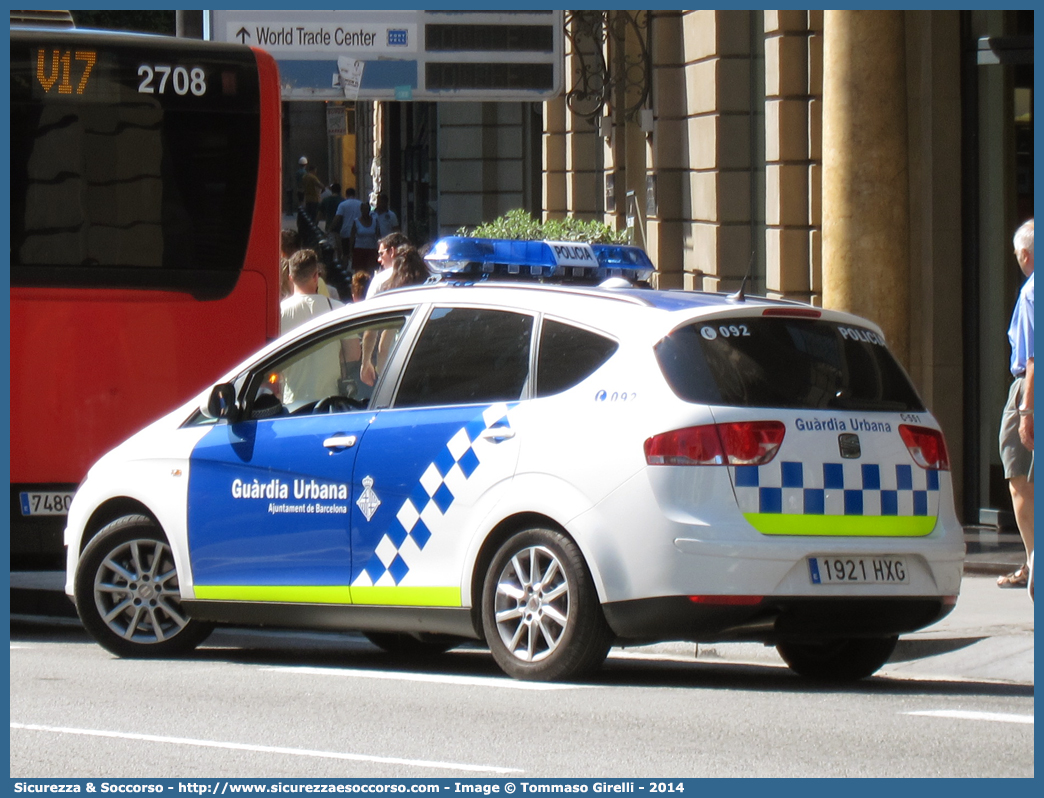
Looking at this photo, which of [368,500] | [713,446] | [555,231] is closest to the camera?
[713,446]

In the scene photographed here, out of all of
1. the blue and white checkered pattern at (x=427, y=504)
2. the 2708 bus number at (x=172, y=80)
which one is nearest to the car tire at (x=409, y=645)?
the blue and white checkered pattern at (x=427, y=504)

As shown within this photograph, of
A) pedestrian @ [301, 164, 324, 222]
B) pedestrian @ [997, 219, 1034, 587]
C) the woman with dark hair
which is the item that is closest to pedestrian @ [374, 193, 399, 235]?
pedestrian @ [301, 164, 324, 222]

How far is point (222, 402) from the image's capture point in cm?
873

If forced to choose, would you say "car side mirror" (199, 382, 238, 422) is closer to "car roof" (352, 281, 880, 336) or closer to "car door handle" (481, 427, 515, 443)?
"car roof" (352, 281, 880, 336)

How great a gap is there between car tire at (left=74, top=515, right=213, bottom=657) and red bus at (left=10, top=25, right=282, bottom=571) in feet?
4.00

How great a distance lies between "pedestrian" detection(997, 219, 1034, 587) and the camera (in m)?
9.41

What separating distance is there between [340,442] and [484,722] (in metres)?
1.75

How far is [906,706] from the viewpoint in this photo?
7.49 m

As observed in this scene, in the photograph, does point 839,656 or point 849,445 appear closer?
point 849,445

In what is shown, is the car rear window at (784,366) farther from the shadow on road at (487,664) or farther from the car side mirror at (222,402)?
the car side mirror at (222,402)

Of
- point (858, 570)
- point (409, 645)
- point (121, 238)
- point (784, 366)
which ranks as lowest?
point (409, 645)

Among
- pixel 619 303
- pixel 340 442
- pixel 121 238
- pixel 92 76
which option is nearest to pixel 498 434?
pixel 619 303

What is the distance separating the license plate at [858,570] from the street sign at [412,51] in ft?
34.8

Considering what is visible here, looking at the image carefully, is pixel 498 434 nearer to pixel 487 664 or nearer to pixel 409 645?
pixel 487 664
